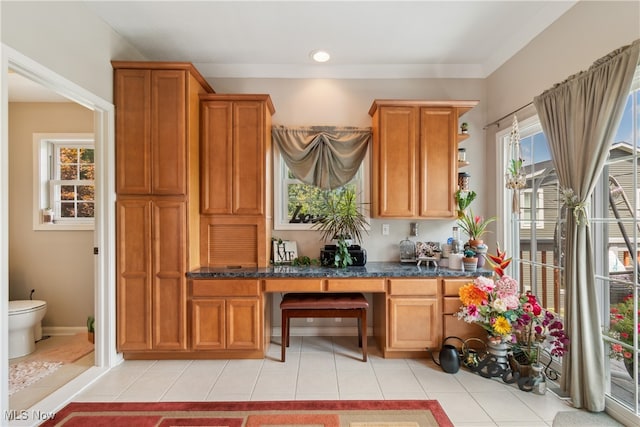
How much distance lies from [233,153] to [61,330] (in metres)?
2.89

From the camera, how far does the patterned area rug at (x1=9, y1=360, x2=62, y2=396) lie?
2345mm

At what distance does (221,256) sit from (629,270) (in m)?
3.19

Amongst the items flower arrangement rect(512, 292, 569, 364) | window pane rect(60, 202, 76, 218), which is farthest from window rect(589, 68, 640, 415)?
window pane rect(60, 202, 76, 218)

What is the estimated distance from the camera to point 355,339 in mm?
3273

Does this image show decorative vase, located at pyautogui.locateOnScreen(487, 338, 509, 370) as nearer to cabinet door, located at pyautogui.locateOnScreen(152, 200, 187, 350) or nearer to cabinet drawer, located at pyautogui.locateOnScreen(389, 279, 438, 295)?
cabinet drawer, located at pyautogui.locateOnScreen(389, 279, 438, 295)

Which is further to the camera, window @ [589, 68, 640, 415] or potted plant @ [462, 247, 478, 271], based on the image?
potted plant @ [462, 247, 478, 271]

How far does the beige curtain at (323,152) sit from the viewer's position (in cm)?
328

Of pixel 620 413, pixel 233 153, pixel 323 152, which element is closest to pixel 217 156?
pixel 233 153

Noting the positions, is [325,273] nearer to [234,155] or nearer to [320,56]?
[234,155]

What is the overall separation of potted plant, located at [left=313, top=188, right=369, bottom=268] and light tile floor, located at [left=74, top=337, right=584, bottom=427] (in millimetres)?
956

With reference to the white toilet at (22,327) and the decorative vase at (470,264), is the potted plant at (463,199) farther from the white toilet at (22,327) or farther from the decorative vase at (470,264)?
the white toilet at (22,327)

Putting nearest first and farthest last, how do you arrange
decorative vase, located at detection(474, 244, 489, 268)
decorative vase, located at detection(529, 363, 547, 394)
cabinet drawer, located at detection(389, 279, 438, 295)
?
1. decorative vase, located at detection(529, 363, 547, 394)
2. cabinet drawer, located at detection(389, 279, 438, 295)
3. decorative vase, located at detection(474, 244, 489, 268)

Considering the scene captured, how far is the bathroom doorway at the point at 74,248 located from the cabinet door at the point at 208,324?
27.4 inches

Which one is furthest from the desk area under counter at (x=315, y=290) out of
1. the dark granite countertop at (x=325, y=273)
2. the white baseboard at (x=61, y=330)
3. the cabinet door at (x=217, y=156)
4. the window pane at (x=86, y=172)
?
the window pane at (x=86, y=172)
